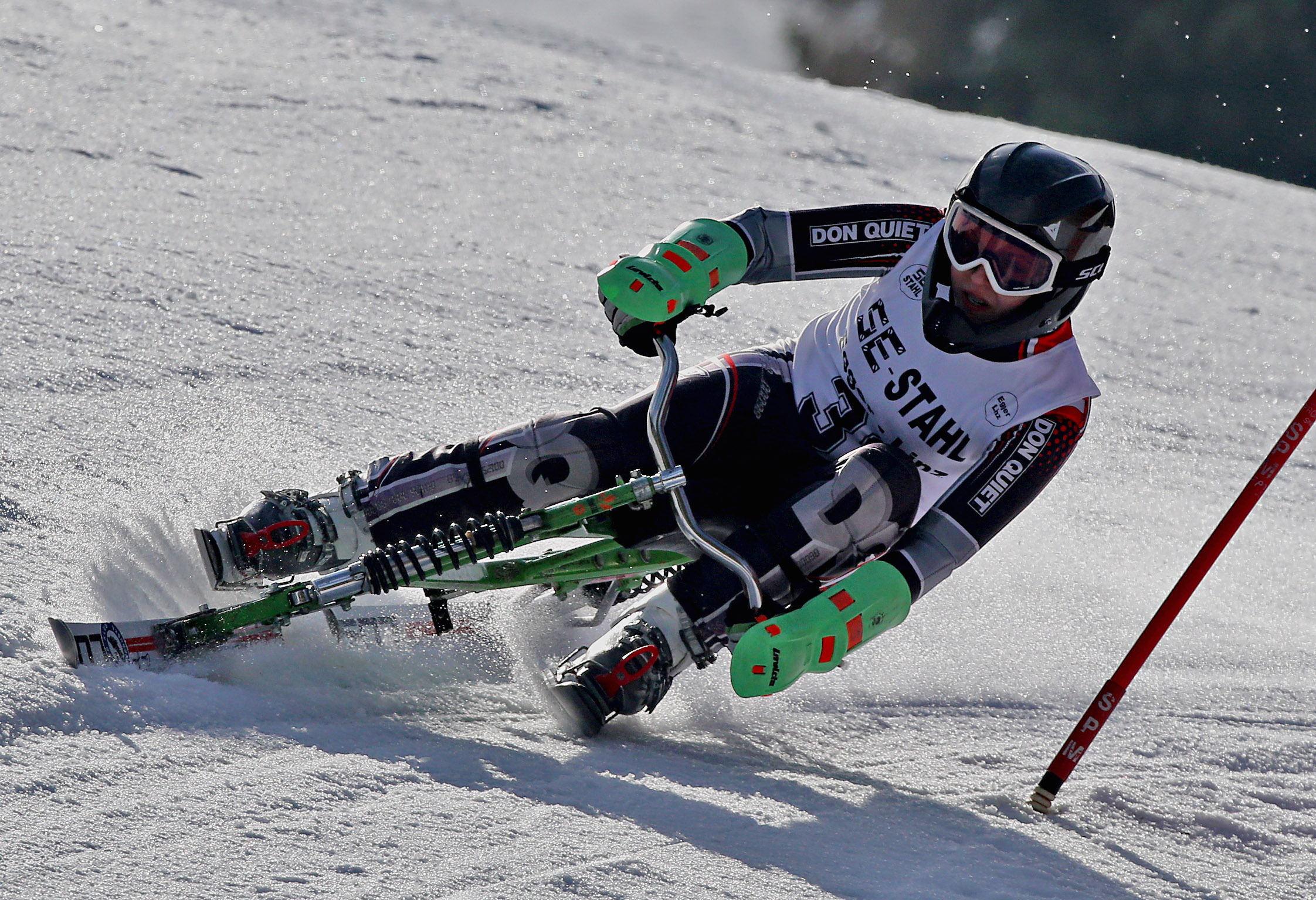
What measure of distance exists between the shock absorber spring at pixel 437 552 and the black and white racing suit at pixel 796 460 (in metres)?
0.27

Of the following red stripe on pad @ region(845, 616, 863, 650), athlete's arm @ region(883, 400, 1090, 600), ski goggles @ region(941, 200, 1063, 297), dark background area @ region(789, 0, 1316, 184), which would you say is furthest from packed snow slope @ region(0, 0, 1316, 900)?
dark background area @ region(789, 0, 1316, 184)

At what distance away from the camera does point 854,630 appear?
292 cm

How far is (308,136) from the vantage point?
790 cm

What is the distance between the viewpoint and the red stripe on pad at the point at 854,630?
290cm

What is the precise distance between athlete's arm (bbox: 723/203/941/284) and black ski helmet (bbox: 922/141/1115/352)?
11.6 inches

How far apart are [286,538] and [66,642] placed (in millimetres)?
628

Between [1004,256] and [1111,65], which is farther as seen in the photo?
[1111,65]

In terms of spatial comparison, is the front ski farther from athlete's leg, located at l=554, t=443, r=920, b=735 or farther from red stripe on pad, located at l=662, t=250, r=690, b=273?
red stripe on pad, located at l=662, t=250, r=690, b=273

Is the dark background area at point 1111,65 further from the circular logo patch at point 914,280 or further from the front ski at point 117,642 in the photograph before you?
the front ski at point 117,642

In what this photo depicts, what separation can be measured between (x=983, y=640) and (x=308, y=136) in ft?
17.4

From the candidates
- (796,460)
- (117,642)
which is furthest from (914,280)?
(117,642)

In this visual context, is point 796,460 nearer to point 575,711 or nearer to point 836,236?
point 836,236

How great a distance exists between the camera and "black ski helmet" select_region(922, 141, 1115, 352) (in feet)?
10.3

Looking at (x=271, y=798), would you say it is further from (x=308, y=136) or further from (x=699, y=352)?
(x=308, y=136)
